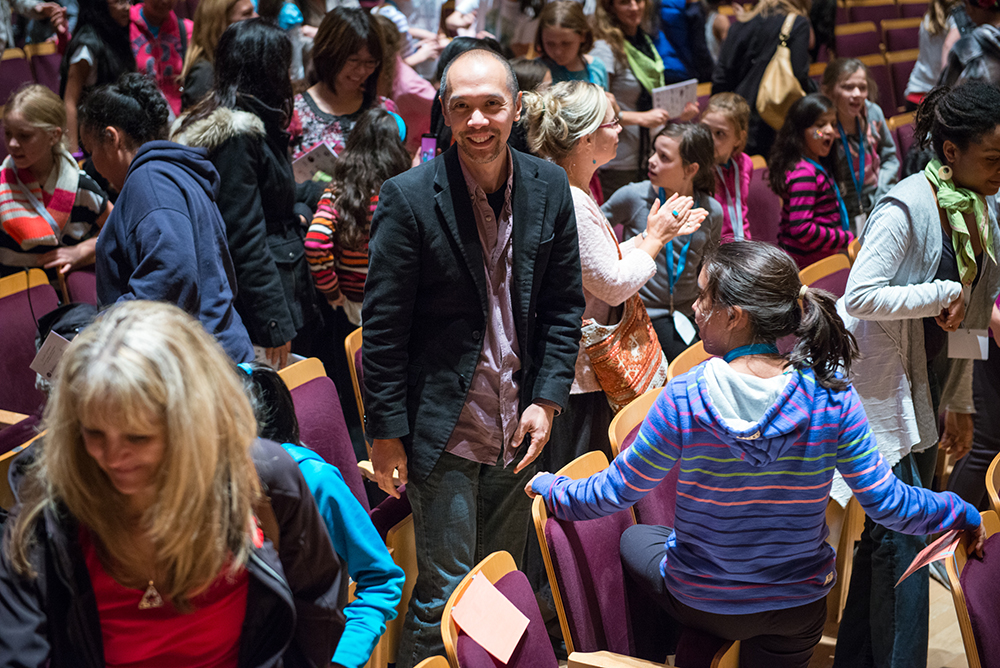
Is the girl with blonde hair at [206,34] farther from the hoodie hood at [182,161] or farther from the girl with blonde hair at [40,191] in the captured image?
the hoodie hood at [182,161]

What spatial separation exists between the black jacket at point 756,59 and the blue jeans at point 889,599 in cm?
307

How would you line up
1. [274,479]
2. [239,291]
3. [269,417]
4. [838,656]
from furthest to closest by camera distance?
1. [239,291]
2. [838,656]
3. [269,417]
4. [274,479]

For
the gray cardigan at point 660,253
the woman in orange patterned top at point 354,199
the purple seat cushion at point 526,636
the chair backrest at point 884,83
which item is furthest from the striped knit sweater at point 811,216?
the chair backrest at point 884,83

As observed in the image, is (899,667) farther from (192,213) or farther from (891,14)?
(891,14)

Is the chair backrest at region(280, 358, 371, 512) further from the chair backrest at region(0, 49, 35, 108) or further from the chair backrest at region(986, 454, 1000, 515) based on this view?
the chair backrest at region(0, 49, 35, 108)

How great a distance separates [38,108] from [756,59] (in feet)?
11.6

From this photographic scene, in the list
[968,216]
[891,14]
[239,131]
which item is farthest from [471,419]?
[891,14]

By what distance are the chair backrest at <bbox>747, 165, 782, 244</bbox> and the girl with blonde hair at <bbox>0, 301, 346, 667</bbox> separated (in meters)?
3.24

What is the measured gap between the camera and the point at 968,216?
2.22 meters

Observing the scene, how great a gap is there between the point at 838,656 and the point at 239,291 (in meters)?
1.87

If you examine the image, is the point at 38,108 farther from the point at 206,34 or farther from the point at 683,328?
the point at 683,328

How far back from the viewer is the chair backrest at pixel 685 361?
94.9 inches

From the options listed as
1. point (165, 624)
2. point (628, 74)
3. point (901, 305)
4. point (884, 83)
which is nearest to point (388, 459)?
point (165, 624)

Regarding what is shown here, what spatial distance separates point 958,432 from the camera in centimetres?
263
